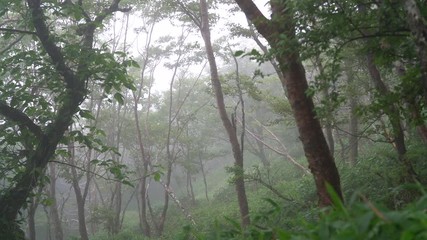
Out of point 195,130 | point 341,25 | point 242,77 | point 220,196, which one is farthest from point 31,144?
point 195,130

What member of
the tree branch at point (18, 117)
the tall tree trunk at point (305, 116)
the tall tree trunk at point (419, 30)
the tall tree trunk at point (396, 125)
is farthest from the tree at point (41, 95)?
the tall tree trunk at point (419, 30)

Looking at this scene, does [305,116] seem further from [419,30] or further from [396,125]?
[419,30]

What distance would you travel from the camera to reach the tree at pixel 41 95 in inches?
203

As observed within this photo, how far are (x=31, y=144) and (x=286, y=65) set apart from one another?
4.23 metres

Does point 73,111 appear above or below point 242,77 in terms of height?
below

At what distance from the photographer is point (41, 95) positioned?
5.66 meters

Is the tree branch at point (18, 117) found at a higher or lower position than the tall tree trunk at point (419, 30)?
higher

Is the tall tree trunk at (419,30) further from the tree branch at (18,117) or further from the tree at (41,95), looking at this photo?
the tree branch at (18,117)

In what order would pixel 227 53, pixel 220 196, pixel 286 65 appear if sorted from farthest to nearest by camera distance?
pixel 220 196, pixel 227 53, pixel 286 65

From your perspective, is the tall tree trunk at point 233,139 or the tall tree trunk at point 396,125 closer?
the tall tree trunk at point 396,125

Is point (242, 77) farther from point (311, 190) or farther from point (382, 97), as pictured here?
point (382, 97)

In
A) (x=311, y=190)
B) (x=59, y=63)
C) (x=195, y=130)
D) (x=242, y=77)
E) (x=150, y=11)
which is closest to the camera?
(x=59, y=63)

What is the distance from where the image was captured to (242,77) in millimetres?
10891

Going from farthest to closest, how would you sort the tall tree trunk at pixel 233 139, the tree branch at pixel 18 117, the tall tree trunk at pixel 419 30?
the tall tree trunk at pixel 233 139
the tree branch at pixel 18 117
the tall tree trunk at pixel 419 30
